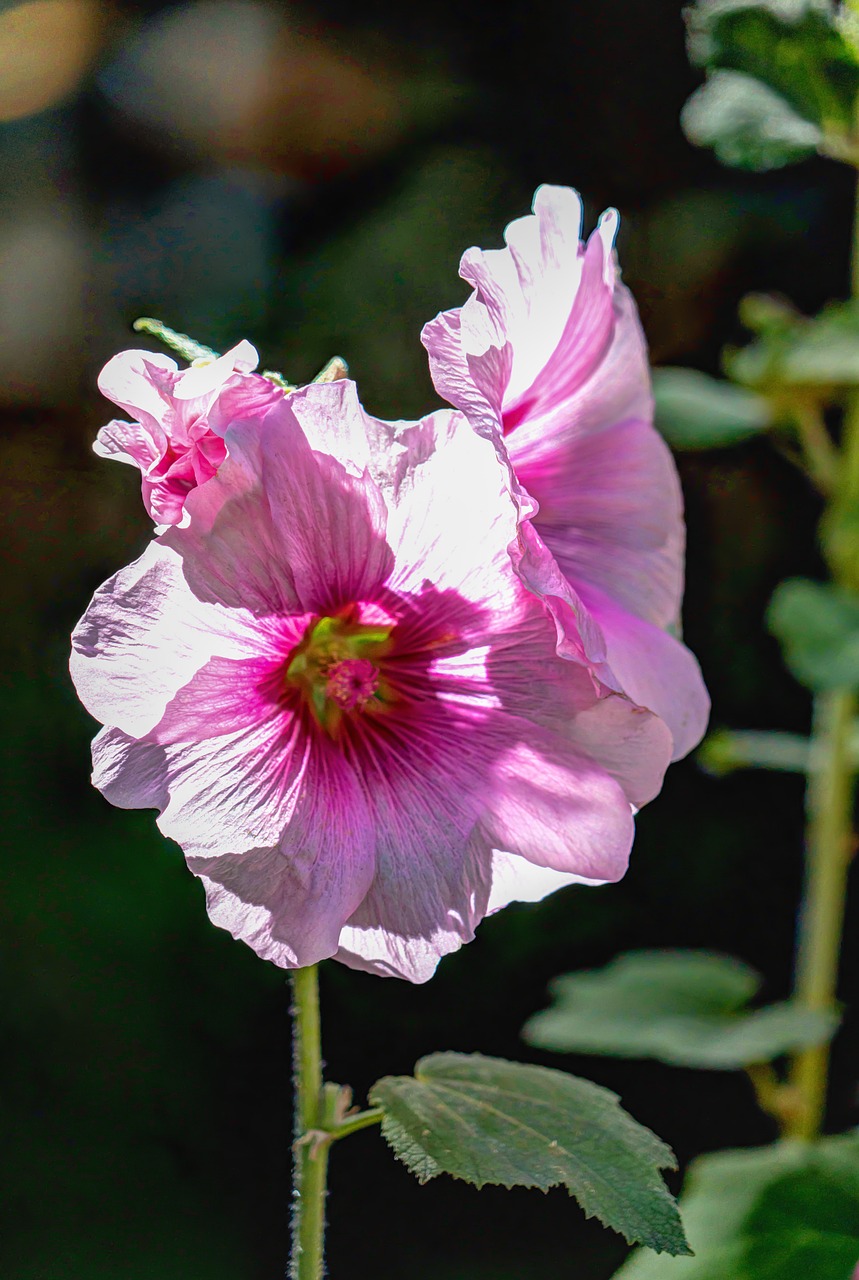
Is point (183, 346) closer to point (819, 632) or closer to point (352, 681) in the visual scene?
point (352, 681)

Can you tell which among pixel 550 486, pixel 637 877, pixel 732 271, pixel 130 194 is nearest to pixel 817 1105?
pixel 637 877

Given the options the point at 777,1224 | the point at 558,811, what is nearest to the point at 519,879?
the point at 558,811

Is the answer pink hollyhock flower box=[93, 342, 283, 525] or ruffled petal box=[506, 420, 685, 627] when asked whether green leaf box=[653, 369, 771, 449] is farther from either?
pink hollyhock flower box=[93, 342, 283, 525]

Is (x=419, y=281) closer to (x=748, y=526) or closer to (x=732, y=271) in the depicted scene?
(x=732, y=271)

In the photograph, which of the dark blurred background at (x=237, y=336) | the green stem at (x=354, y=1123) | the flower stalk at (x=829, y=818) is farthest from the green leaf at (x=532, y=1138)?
the dark blurred background at (x=237, y=336)

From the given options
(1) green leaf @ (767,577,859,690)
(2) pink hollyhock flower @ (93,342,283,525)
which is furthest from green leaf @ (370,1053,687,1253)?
(1) green leaf @ (767,577,859,690)

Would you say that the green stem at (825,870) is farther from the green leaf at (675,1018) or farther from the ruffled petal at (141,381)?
the ruffled petal at (141,381)
